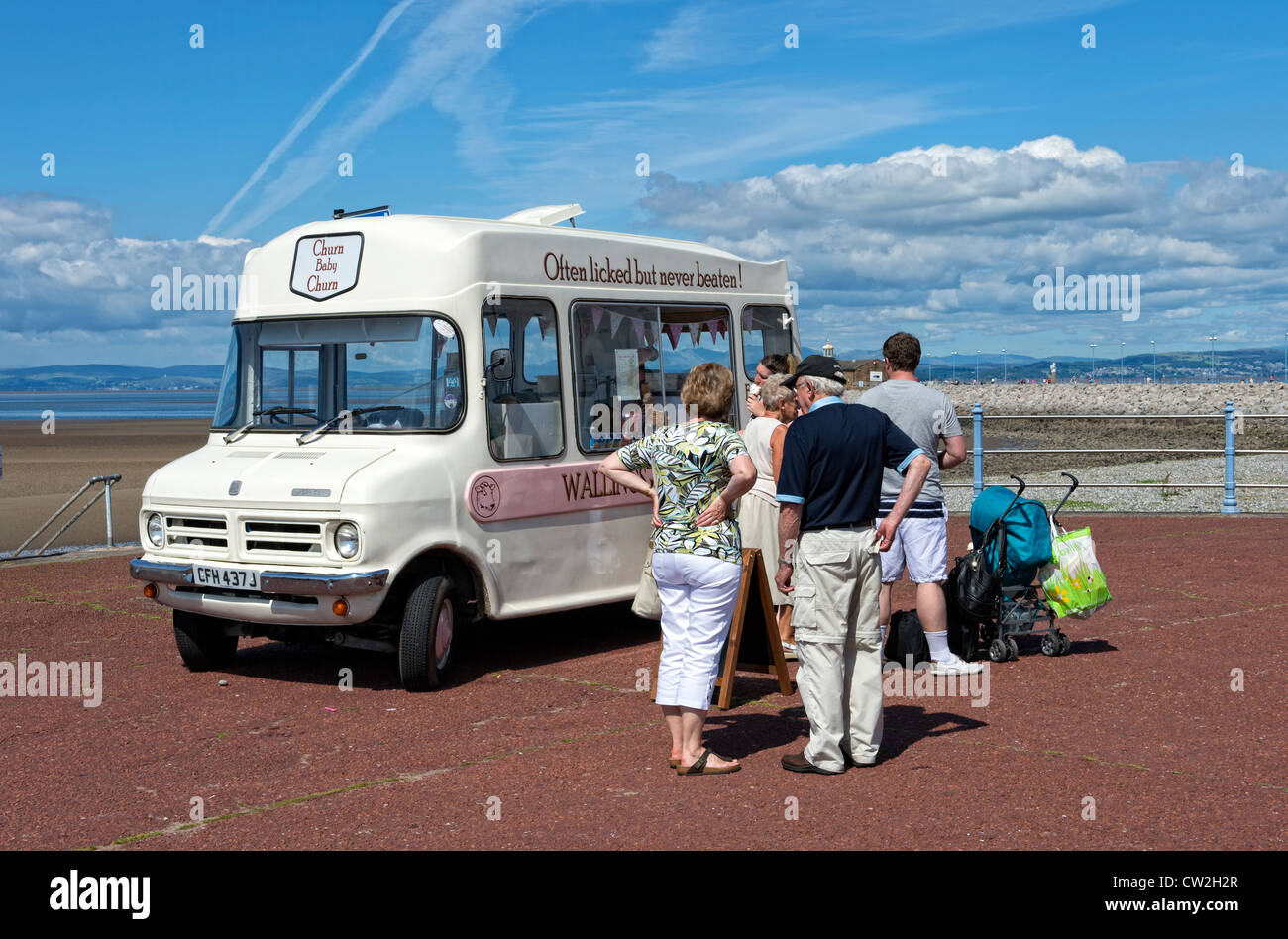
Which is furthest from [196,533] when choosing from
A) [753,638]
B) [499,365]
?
[753,638]

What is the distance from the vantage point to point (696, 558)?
6422 mm

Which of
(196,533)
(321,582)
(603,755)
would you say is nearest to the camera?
(603,755)

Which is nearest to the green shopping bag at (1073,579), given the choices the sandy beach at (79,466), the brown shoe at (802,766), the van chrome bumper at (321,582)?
the brown shoe at (802,766)

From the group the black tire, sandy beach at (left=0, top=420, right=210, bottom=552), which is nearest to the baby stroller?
the black tire

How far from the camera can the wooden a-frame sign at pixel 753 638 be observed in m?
7.65

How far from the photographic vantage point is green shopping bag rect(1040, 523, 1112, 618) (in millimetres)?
9117

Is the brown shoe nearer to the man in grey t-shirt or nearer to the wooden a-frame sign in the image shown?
the wooden a-frame sign

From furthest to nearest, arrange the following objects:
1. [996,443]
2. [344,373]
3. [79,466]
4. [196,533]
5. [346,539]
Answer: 1. [996,443]
2. [79,466]
3. [344,373]
4. [196,533]
5. [346,539]

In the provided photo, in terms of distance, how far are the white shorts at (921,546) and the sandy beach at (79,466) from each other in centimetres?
1364

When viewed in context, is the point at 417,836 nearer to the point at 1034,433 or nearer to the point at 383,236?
the point at 383,236

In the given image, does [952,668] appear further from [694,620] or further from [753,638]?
[694,620]

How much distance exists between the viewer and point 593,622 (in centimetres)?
1138

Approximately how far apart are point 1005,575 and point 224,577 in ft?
16.3

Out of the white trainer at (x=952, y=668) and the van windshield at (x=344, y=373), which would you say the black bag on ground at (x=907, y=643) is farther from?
the van windshield at (x=344, y=373)
